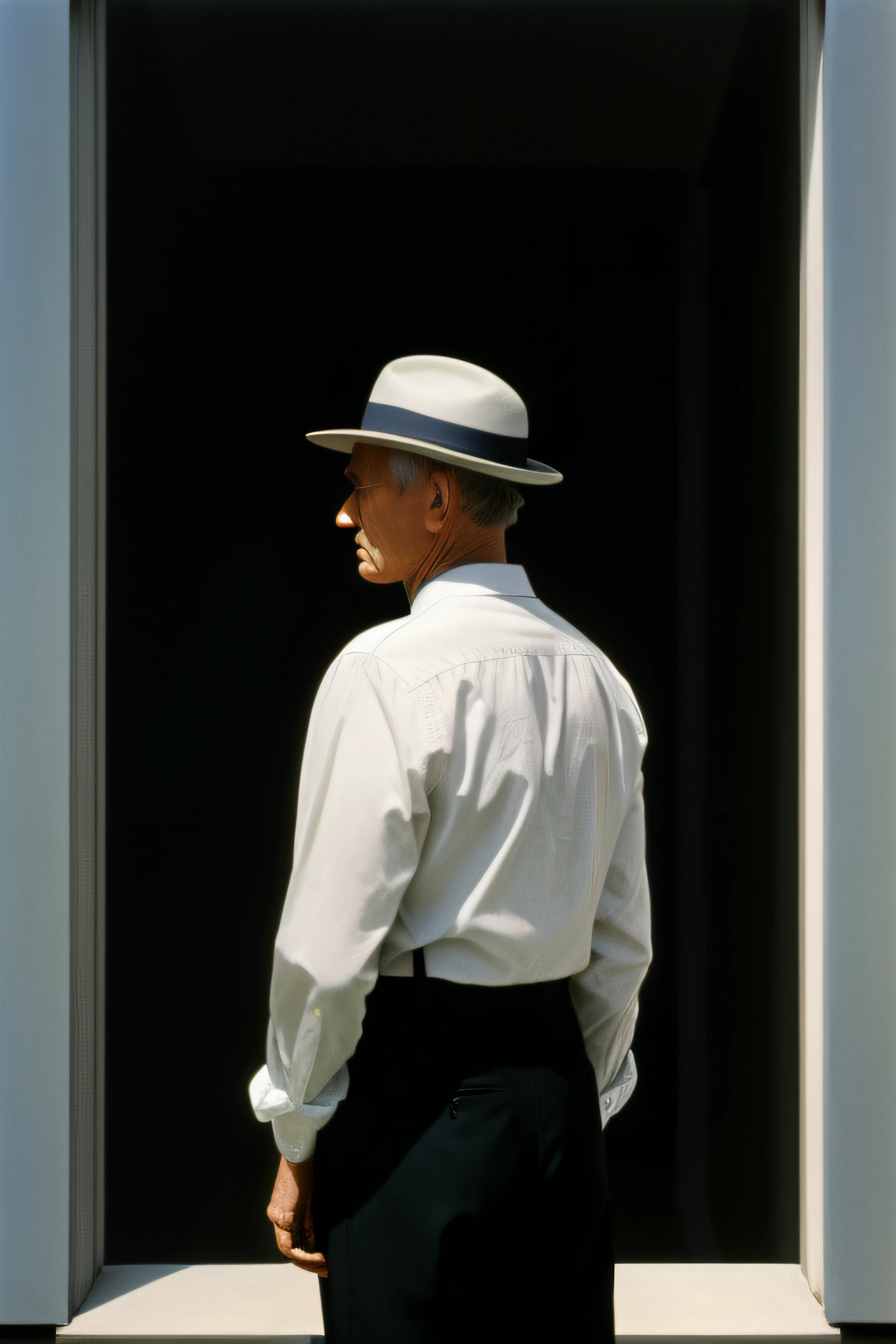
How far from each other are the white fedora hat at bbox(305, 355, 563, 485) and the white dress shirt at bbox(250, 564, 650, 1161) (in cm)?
18

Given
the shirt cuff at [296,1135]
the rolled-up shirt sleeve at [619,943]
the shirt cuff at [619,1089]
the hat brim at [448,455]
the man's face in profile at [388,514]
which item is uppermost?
the hat brim at [448,455]

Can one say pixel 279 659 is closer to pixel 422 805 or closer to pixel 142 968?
pixel 142 968

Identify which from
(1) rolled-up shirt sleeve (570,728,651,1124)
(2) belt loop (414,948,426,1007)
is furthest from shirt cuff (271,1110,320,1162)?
(1) rolled-up shirt sleeve (570,728,651,1124)

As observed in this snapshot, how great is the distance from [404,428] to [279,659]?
1.48m

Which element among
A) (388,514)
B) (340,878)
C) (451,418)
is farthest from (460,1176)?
(451,418)

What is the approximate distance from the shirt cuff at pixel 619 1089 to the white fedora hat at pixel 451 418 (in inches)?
34.2

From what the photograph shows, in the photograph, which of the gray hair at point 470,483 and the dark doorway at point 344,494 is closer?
the gray hair at point 470,483

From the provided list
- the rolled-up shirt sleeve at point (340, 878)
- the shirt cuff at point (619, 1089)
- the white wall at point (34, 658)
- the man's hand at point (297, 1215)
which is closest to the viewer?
the rolled-up shirt sleeve at point (340, 878)

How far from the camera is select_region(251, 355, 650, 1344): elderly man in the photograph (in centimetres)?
138

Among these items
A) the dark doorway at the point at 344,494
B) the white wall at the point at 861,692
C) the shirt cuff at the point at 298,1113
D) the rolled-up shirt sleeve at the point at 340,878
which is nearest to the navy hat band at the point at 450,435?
the rolled-up shirt sleeve at the point at 340,878

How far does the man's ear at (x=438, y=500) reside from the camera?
5.28 ft

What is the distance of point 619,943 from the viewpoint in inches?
65.5

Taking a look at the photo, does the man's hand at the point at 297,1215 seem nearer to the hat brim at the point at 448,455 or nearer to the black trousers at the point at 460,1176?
the black trousers at the point at 460,1176

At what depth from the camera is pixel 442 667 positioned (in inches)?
56.6
